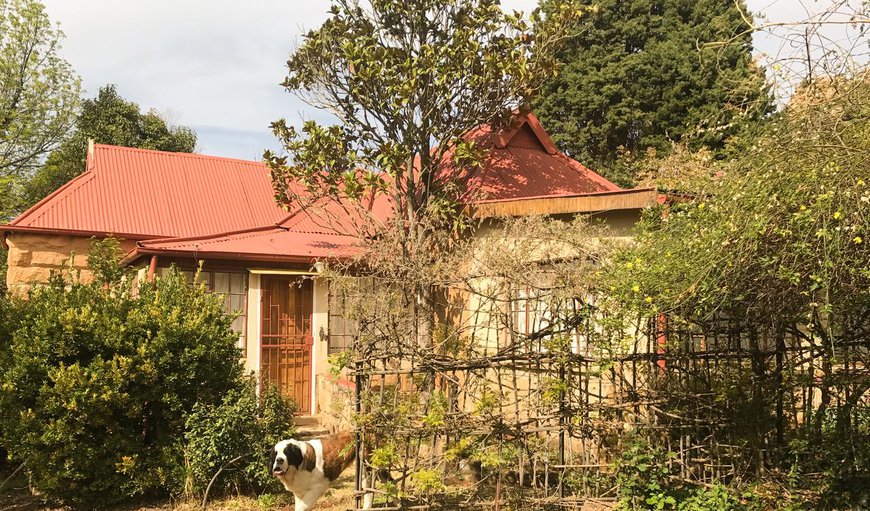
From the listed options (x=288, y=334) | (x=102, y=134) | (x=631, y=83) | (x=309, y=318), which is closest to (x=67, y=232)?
(x=288, y=334)

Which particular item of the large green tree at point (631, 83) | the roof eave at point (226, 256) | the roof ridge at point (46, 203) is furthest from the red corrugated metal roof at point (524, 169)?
the large green tree at point (631, 83)

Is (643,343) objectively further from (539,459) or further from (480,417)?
(480,417)

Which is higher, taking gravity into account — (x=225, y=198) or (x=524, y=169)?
(x=524, y=169)

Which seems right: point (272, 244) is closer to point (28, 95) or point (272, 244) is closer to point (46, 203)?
point (46, 203)

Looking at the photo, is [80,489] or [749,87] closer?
[749,87]

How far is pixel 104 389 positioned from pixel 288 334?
449 centimetres

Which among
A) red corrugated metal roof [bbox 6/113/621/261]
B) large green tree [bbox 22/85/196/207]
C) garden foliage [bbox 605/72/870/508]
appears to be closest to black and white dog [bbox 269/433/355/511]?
garden foliage [bbox 605/72/870/508]

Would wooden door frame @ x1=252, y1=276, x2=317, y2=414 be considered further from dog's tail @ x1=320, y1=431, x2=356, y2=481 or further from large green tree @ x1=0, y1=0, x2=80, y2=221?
large green tree @ x1=0, y1=0, x2=80, y2=221

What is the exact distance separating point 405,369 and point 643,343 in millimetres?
2813

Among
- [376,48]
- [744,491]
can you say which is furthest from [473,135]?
[744,491]

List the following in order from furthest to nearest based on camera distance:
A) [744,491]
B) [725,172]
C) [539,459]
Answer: [539,459] → [744,491] → [725,172]

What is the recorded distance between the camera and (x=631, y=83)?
78.8ft

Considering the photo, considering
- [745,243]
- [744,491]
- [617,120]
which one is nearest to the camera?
[745,243]

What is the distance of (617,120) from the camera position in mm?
23703
